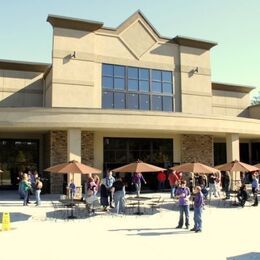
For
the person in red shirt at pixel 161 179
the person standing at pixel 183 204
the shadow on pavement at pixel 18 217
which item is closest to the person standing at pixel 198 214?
the person standing at pixel 183 204

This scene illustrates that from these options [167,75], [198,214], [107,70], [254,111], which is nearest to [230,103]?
[254,111]

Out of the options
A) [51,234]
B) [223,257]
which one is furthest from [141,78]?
[223,257]

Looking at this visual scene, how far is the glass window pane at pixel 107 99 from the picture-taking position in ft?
91.2

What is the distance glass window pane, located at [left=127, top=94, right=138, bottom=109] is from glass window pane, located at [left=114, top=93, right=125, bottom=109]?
0.40m

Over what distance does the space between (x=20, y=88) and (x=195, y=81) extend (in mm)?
13300

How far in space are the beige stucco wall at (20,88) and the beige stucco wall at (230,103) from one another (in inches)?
640

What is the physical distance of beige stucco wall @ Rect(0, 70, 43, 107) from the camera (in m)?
29.9

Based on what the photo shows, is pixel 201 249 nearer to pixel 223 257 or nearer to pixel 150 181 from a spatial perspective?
pixel 223 257

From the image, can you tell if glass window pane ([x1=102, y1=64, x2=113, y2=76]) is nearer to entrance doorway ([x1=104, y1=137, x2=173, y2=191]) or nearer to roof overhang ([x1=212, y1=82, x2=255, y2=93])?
entrance doorway ([x1=104, y1=137, x2=173, y2=191])

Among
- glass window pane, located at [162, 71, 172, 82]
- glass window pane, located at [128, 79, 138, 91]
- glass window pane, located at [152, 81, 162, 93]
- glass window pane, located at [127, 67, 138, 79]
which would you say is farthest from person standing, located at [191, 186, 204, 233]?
glass window pane, located at [162, 71, 172, 82]

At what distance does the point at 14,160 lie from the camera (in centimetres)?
2881

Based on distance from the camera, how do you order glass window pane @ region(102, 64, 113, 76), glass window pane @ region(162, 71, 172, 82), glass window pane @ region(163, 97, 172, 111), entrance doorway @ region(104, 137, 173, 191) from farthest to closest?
1. glass window pane @ region(162, 71, 172, 82)
2. glass window pane @ region(163, 97, 172, 111)
3. glass window pane @ region(102, 64, 113, 76)
4. entrance doorway @ region(104, 137, 173, 191)

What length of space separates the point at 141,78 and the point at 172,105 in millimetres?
3160

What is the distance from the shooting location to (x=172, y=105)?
30.1m
